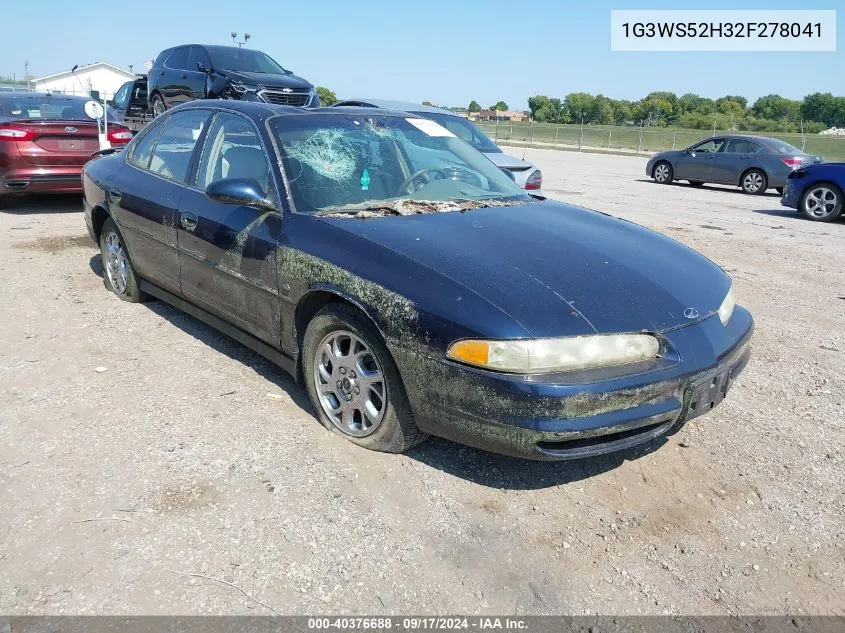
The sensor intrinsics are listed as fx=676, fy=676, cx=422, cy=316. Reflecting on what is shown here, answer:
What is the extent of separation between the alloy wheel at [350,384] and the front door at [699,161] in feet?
53.3

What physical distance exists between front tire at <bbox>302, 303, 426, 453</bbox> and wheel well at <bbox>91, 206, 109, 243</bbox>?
2.83 meters

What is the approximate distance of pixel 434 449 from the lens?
3.34m

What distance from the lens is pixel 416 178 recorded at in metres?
3.92

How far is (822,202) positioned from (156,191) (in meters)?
11.1

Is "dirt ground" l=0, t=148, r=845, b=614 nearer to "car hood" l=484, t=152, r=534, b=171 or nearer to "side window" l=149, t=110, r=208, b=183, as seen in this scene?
"side window" l=149, t=110, r=208, b=183

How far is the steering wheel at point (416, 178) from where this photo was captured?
3.81 meters

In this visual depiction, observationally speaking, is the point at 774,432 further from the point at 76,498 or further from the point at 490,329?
the point at 76,498

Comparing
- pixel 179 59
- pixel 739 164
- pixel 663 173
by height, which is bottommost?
pixel 663 173

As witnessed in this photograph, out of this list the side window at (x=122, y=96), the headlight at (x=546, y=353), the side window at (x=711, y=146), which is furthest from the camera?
the side window at (x=711, y=146)

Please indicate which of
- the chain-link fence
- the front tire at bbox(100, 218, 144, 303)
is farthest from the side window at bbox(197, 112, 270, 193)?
the chain-link fence

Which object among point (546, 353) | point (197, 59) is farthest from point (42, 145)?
point (546, 353)

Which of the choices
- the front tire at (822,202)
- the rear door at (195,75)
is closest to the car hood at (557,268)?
the front tire at (822,202)

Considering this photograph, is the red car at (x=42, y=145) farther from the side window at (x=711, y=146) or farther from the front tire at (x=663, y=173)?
the side window at (x=711, y=146)

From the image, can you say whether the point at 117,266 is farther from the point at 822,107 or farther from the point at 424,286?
the point at 822,107
